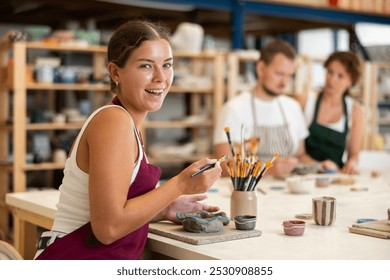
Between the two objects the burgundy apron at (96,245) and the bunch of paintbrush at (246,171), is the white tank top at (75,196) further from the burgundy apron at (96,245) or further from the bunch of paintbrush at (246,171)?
the bunch of paintbrush at (246,171)

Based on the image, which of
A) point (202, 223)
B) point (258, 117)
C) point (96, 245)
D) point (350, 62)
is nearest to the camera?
point (96, 245)

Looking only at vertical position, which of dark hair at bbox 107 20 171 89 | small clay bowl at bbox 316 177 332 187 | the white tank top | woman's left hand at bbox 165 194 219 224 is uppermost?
dark hair at bbox 107 20 171 89

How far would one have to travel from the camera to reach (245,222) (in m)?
2.05

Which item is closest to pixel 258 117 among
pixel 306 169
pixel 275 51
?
pixel 275 51

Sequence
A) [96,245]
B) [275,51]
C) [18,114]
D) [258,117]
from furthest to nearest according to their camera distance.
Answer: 1. [18,114]
2. [258,117]
3. [275,51]
4. [96,245]

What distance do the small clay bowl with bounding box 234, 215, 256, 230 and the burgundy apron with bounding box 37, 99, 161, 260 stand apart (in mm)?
355

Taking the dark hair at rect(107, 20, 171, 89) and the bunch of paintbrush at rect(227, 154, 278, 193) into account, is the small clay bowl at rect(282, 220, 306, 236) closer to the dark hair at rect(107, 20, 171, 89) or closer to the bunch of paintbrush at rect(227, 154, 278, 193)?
the bunch of paintbrush at rect(227, 154, 278, 193)

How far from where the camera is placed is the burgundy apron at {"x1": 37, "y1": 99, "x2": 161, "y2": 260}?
5.95ft

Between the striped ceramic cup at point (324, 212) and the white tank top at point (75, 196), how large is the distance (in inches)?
29.9

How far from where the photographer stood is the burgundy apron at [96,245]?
5.95 feet

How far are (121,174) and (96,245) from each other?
25 centimetres

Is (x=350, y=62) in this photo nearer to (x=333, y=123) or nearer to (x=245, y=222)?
(x=333, y=123)

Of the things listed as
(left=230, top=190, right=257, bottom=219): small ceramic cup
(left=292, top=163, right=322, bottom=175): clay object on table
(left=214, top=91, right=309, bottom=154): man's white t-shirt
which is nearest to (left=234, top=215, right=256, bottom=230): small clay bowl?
(left=230, top=190, right=257, bottom=219): small ceramic cup
